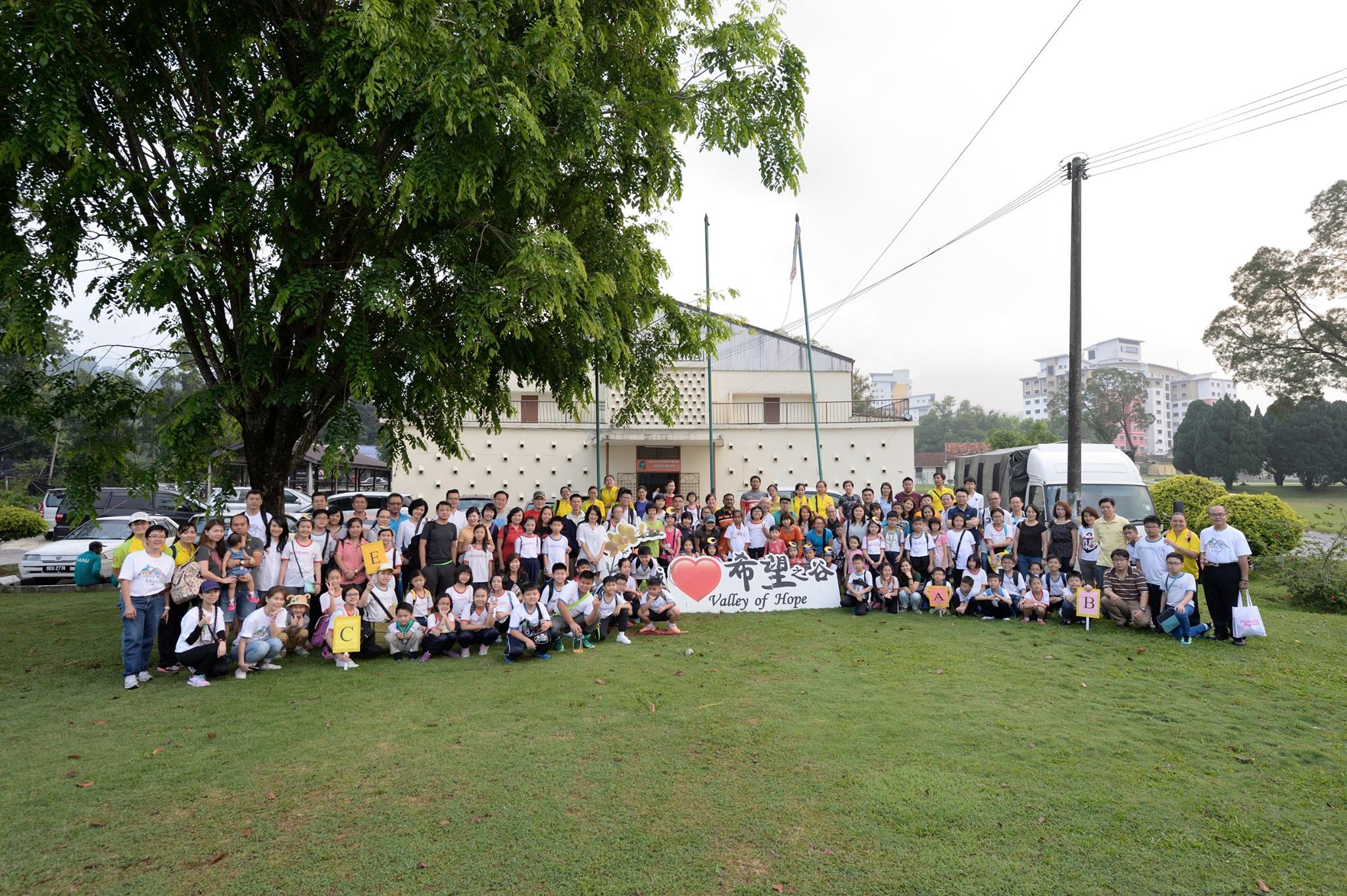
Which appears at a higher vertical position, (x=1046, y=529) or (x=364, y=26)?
(x=364, y=26)

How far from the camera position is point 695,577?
11055 millimetres

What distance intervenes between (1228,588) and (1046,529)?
88.9 inches

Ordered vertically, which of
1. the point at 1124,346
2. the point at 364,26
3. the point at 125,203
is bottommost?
the point at 125,203

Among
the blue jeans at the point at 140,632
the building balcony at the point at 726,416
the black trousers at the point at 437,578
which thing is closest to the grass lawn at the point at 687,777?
the blue jeans at the point at 140,632

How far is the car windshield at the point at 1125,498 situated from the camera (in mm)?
13484

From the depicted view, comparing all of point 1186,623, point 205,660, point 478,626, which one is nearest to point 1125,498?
point 1186,623

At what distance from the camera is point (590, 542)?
1072 centimetres

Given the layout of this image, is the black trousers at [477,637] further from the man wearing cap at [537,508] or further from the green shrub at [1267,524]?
the green shrub at [1267,524]

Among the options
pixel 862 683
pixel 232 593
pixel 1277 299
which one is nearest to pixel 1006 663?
pixel 862 683

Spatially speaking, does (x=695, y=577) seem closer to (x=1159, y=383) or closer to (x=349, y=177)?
(x=349, y=177)

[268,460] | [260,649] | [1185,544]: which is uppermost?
[268,460]

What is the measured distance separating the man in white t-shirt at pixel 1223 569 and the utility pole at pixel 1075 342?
3.67m

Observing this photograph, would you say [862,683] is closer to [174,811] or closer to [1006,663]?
[1006,663]

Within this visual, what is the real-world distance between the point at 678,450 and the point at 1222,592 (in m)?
21.1
